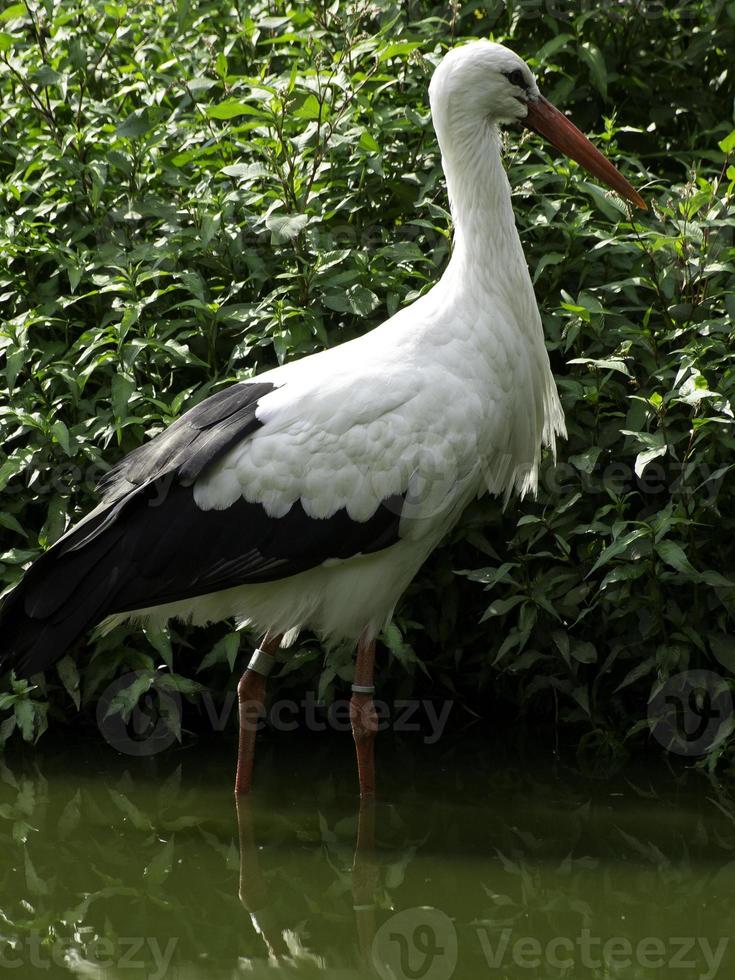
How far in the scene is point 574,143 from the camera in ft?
15.2

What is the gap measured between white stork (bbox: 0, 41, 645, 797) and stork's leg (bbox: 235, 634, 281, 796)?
0.24m

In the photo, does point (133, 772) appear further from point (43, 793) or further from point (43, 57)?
point (43, 57)

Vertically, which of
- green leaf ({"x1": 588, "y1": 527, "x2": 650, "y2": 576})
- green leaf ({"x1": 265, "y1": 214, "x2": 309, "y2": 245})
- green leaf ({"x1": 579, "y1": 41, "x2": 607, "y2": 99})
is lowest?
green leaf ({"x1": 588, "y1": 527, "x2": 650, "y2": 576})

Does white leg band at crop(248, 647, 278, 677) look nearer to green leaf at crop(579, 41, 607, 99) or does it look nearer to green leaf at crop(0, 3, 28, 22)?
green leaf at crop(579, 41, 607, 99)

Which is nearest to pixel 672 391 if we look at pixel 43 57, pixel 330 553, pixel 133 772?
pixel 330 553

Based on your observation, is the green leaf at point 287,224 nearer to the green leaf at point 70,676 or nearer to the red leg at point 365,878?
the green leaf at point 70,676

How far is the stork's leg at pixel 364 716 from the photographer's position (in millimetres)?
4547

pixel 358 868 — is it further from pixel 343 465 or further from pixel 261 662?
pixel 343 465

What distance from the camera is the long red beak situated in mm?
4602

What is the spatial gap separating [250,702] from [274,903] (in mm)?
937

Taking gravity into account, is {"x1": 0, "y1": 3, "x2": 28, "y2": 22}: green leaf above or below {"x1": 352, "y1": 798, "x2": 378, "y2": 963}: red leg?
above

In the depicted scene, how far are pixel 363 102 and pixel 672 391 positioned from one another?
1837 millimetres

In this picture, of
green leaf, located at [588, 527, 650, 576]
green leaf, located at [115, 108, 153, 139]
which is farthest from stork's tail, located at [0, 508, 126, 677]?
green leaf, located at [115, 108, 153, 139]

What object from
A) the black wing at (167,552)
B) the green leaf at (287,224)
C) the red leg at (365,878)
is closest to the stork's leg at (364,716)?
the red leg at (365,878)
